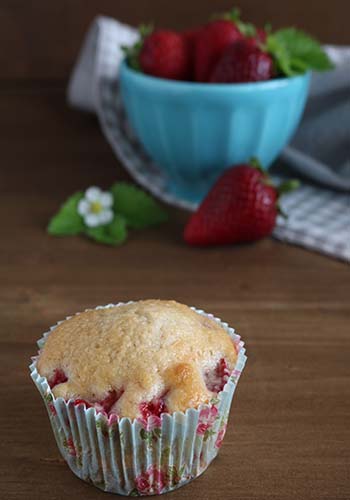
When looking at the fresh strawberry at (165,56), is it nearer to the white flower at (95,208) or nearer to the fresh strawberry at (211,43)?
the fresh strawberry at (211,43)

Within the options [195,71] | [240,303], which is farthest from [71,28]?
[240,303]

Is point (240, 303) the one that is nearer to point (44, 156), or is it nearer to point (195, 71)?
point (195, 71)

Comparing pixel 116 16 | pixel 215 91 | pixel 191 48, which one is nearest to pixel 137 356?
pixel 215 91

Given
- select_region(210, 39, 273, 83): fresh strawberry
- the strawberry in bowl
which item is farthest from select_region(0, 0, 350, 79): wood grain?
select_region(210, 39, 273, 83): fresh strawberry

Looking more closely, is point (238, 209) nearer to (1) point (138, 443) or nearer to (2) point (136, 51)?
(2) point (136, 51)

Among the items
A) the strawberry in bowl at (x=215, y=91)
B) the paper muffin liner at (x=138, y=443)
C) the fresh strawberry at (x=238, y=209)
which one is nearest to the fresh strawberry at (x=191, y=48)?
the strawberry in bowl at (x=215, y=91)
